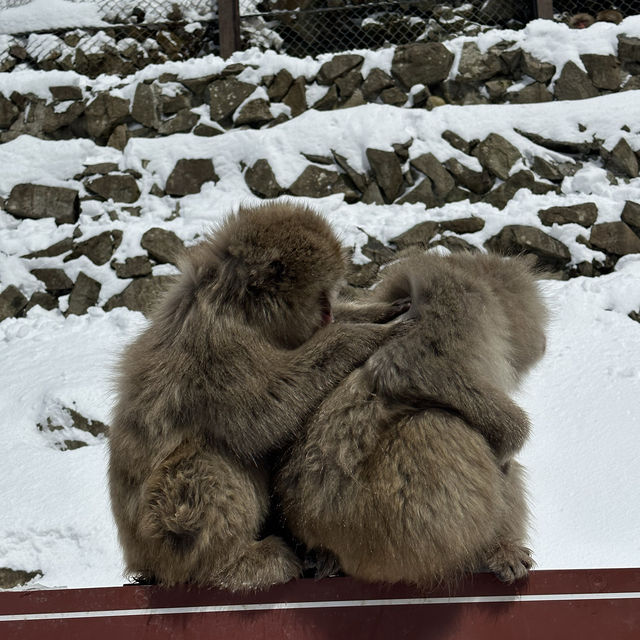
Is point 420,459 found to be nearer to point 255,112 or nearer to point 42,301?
point 42,301

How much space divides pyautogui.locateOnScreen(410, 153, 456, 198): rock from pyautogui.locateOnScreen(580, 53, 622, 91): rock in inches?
70.1

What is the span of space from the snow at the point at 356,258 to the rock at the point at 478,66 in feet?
0.66

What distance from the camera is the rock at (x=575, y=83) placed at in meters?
6.77

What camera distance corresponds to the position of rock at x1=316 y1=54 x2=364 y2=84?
697cm

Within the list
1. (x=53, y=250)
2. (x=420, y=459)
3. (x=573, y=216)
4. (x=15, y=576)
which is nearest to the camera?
(x=420, y=459)

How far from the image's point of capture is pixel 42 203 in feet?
21.6

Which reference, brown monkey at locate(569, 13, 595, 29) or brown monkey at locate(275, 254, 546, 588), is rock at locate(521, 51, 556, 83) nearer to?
brown monkey at locate(569, 13, 595, 29)

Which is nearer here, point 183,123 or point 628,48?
point 628,48

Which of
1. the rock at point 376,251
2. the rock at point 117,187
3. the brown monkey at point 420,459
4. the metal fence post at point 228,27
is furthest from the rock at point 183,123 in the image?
the brown monkey at point 420,459

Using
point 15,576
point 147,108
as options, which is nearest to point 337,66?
point 147,108

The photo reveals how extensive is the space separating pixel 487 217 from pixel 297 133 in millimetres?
1869

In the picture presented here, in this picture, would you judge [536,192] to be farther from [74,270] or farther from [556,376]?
[74,270]

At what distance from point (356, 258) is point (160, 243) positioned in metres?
1.68

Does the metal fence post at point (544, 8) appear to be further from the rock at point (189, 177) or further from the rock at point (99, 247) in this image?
the rock at point (99, 247)
